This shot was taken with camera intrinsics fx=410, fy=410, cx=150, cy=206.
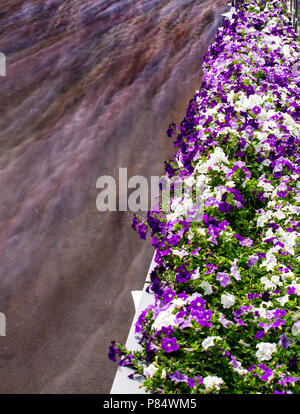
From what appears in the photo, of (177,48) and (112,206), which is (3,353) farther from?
(177,48)

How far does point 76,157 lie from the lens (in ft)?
21.7

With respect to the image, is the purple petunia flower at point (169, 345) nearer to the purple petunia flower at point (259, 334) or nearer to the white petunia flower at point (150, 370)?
the white petunia flower at point (150, 370)

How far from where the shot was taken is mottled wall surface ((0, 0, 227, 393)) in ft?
13.2

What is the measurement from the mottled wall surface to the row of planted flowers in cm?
93

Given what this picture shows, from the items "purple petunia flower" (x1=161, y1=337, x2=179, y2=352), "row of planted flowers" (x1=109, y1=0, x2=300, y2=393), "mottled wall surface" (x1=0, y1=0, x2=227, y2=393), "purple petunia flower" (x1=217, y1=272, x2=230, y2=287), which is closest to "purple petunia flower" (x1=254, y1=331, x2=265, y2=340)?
"row of planted flowers" (x1=109, y1=0, x2=300, y2=393)

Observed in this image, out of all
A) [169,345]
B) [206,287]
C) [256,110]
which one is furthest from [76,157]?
[169,345]

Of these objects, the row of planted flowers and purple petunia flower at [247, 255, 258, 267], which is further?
purple petunia flower at [247, 255, 258, 267]

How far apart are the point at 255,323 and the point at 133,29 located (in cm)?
1026

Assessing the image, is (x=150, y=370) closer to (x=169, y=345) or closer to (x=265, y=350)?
(x=169, y=345)

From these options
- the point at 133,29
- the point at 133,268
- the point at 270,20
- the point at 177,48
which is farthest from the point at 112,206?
the point at 133,29

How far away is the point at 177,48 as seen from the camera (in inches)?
408

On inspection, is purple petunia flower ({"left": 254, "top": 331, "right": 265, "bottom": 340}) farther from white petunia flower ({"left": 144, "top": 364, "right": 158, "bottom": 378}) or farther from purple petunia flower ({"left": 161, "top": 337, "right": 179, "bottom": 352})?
white petunia flower ({"left": 144, "top": 364, "right": 158, "bottom": 378})

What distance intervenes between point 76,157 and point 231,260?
3933mm

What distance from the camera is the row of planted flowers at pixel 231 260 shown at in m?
2.68
